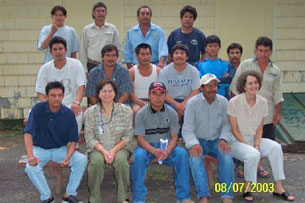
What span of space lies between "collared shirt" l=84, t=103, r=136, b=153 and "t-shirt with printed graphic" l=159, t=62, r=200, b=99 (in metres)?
1.03

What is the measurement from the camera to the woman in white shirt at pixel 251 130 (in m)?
5.39

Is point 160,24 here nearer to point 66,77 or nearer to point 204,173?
point 66,77

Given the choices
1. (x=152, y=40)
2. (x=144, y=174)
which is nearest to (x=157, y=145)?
(x=144, y=174)

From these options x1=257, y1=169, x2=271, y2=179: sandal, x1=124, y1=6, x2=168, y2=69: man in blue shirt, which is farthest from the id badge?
x1=257, y1=169, x2=271, y2=179: sandal

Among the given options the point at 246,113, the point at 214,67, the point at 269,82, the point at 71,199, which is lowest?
the point at 71,199

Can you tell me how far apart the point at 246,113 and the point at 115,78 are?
1768 mm

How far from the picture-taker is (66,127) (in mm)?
5293

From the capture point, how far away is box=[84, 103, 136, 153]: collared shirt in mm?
5340

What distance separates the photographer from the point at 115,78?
602cm

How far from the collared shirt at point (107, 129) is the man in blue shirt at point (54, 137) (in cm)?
17

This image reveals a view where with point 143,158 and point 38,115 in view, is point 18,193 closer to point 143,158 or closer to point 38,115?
point 38,115

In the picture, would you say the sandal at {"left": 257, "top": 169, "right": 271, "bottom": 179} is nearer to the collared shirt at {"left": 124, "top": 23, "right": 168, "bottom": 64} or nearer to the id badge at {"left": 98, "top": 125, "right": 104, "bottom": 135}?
the collared shirt at {"left": 124, "top": 23, "right": 168, "bottom": 64}

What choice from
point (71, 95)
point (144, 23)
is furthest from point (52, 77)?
point (144, 23)

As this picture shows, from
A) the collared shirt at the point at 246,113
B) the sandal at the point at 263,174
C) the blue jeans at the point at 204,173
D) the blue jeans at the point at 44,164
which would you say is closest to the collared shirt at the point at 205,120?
the collared shirt at the point at 246,113
